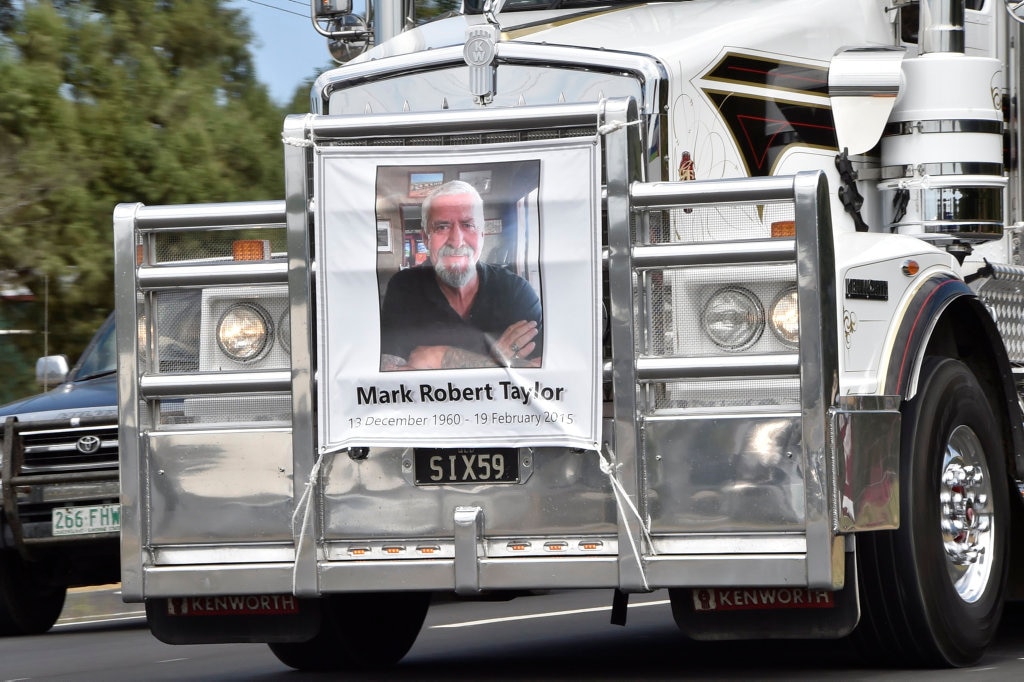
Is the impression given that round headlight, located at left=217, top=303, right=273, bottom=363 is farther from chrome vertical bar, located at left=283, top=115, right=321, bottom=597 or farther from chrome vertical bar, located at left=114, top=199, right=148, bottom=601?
chrome vertical bar, located at left=114, top=199, right=148, bottom=601

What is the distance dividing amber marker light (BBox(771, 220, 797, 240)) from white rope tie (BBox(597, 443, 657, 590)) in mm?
956

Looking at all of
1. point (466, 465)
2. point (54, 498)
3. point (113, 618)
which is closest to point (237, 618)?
point (466, 465)

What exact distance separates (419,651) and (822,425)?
379 cm

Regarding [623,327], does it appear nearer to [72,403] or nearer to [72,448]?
[72,448]

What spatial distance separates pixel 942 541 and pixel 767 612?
894 millimetres

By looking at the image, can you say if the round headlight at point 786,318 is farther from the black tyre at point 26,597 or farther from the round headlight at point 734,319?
the black tyre at point 26,597

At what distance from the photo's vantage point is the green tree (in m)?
19.5

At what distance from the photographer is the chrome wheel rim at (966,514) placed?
7375 millimetres

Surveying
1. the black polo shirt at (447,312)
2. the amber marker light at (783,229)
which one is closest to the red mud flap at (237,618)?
the black polo shirt at (447,312)

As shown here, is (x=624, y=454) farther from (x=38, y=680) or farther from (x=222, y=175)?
(x=222, y=175)

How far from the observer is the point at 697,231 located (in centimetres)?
667

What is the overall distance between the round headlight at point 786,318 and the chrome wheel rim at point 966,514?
47.1 inches

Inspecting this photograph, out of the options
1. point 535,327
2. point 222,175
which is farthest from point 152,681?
point 222,175

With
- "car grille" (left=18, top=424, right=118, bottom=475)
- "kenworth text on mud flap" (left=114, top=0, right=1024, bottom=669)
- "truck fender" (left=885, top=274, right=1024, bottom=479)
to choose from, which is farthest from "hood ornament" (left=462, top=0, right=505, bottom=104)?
"car grille" (left=18, top=424, right=118, bottom=475)
